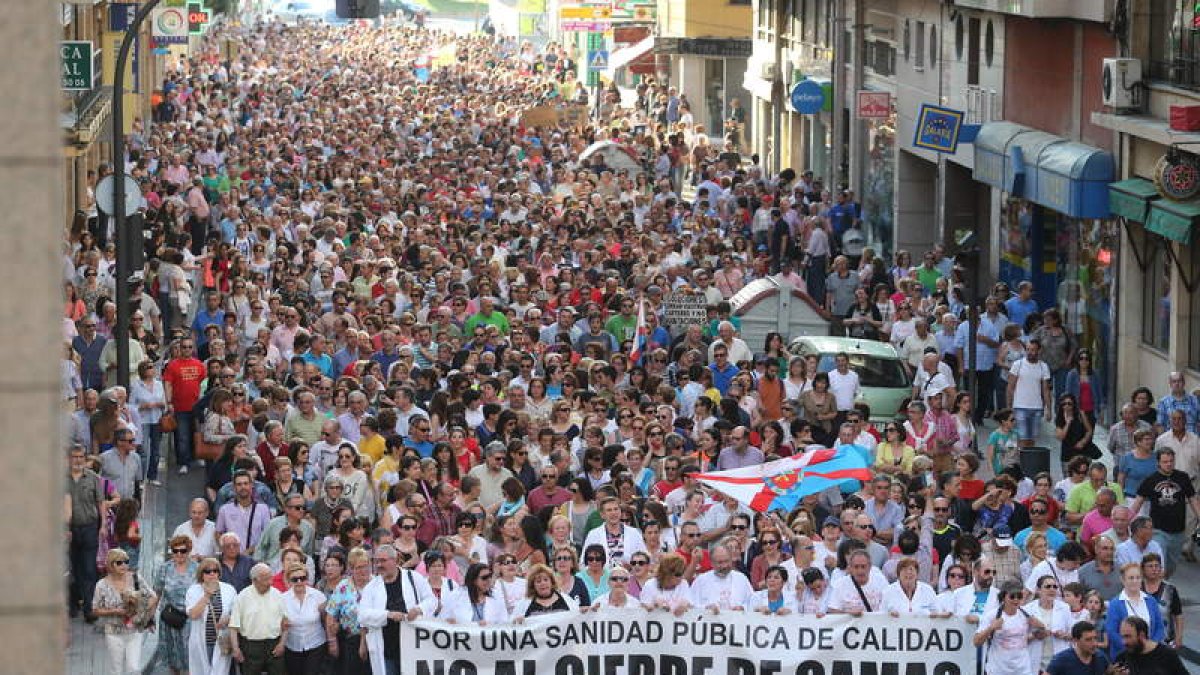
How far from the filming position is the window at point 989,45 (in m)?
35.2

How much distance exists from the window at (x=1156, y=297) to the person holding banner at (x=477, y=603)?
43.0ft

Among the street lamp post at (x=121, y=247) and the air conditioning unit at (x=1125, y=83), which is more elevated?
the air conditioning unit at (x=1125, y=83)

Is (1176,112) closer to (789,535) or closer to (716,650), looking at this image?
(789,535)

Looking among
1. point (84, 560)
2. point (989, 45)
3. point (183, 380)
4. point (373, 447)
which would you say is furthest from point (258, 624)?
point (989, 45)

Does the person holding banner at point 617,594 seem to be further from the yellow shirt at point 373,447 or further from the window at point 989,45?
the window at point 989,45

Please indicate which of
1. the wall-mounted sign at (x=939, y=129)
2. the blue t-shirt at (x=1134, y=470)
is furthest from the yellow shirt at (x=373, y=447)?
the wall-mounted sign at (x=939, y=129)

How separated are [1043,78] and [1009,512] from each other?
16270 mm

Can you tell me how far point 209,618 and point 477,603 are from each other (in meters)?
1.70

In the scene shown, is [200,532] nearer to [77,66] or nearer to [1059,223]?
[77,66]

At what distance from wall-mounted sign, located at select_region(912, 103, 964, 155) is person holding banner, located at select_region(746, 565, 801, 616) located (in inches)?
750

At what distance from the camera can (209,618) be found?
15219 millimetres

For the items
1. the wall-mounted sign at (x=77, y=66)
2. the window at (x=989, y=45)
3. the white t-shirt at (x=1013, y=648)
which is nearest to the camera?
the white t-shirt at (x=1013, y=648)

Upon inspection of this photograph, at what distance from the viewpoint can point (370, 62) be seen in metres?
92.2

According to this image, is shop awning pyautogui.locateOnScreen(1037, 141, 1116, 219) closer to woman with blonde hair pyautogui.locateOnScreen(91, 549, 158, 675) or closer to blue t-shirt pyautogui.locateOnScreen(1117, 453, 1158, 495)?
blue t-shirt pyautogui.locateOnScreen(1117, 453, 1158, 495)
